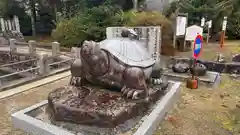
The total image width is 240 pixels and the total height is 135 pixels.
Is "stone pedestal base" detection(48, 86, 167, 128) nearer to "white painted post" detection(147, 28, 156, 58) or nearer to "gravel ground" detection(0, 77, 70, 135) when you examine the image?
"gravel ground" detection(0, 77, 70, 135)

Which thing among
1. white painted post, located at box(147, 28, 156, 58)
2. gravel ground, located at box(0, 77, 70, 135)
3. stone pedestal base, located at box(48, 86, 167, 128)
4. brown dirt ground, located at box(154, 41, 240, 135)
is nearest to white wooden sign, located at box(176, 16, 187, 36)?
brown dirt ground, located at box(154, 41, 240, 135)

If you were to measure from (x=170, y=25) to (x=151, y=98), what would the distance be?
585cm

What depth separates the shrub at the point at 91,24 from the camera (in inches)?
412

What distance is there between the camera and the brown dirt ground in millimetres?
3311

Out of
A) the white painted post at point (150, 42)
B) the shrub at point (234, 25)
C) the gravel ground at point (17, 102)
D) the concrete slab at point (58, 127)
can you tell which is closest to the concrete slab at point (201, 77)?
the white painted post at point (150, 42)

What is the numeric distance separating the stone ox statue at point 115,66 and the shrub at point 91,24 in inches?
286

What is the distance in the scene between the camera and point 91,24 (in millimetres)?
10656

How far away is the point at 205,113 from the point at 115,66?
214cm

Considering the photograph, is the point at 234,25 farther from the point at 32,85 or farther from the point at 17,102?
the point at 17,102

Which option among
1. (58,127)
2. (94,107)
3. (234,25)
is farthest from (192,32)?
(234,25)

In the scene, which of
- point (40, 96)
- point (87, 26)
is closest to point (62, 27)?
point (87, 26)

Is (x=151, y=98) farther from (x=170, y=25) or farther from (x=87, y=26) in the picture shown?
(x=87, y=26)

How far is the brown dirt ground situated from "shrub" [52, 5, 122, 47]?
21.5 feet

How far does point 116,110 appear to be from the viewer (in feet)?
9.21
